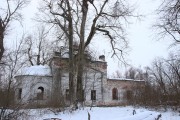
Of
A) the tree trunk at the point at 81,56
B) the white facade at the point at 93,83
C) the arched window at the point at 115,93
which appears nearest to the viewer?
the tree trunk at the point at 81,56

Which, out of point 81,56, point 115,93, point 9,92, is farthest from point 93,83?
point 9,92

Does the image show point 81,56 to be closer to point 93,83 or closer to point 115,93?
point 93,83

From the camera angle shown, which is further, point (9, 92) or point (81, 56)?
point (81, 56)

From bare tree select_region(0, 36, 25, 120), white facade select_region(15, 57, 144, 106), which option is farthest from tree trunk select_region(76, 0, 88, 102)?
bare tree select_region(0, 36, 25, 120)

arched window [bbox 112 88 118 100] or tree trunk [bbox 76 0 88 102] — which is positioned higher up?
tree trunk [bbox 76 0 88 102]

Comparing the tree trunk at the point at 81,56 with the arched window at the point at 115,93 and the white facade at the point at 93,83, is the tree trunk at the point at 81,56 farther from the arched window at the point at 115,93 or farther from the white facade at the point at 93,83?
the arched window at the point at 115,93

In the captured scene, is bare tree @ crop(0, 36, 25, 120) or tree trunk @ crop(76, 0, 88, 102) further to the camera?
tree trunk @ crop(76, 0, 88, 102)

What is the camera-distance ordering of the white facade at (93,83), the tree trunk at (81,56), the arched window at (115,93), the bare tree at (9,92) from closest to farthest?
the bare tree at (9,92), the tree trunk at (81,56), the white facade at (93,83), the arched window at (115,93)

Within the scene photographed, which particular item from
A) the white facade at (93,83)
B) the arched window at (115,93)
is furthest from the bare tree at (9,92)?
the arched window at (115,93)

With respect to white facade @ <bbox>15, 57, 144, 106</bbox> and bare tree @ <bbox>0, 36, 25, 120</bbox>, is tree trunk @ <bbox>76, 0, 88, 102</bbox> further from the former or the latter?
bare tree @ <bbox>0, 36, 25, 120</bbox>

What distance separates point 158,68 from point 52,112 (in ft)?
127

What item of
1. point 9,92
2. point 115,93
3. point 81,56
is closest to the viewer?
point 9,92

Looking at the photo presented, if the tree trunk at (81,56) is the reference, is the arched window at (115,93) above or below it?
below

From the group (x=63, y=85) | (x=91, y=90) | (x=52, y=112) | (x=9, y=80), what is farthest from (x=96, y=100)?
(x=9, y=80)
